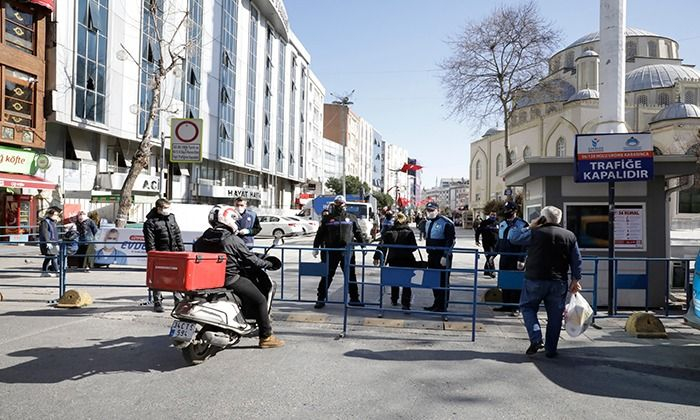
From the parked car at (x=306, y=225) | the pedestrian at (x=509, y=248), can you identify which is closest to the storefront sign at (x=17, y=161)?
the parked car at (x=306, y=225)

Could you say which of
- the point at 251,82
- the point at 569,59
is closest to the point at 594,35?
the point at 569,59

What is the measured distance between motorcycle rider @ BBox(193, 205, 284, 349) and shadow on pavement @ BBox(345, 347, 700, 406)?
4.05 feet

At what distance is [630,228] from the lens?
856 cm

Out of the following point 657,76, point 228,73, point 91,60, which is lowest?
point 91,60

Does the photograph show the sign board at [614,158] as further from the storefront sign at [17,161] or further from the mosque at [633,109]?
the mosque at [633,109]

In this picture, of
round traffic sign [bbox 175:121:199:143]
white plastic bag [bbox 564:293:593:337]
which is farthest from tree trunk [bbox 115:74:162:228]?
white plastic bag [bbox 564:293:593:337]

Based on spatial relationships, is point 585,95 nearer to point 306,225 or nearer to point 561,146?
point 561,146

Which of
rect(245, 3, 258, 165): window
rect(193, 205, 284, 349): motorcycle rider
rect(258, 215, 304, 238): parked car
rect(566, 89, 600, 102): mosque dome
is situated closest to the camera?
rect(193, 205, 284, 349): motorcycle rider

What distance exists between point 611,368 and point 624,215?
3803 mm

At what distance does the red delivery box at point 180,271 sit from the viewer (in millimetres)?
4832

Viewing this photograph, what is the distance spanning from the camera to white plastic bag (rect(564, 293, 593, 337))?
19.0ft

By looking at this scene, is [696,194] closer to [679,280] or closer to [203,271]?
[679,280]

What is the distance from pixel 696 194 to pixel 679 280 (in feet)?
184

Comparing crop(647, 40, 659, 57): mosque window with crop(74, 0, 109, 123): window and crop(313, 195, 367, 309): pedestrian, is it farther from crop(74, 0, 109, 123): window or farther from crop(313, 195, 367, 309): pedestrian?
crop(313, 195, 367, 309): pedestrian
